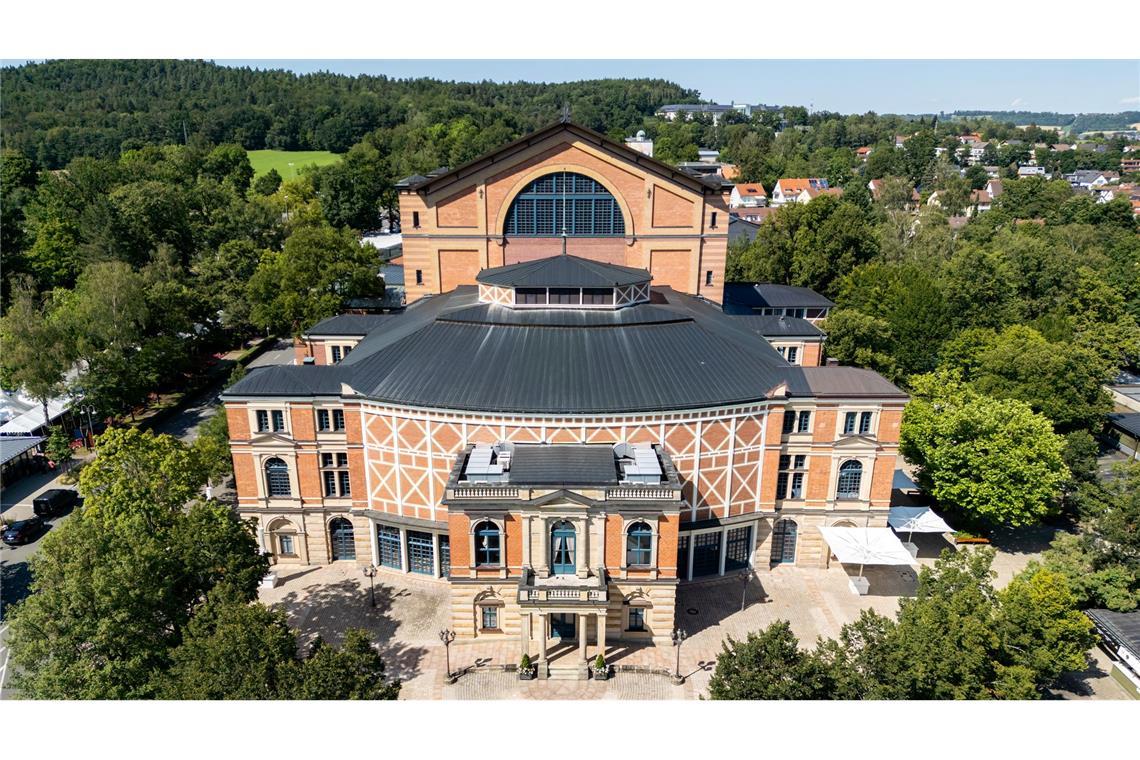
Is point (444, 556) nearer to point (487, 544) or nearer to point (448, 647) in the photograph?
point (448, 647)

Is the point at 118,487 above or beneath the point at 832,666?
above

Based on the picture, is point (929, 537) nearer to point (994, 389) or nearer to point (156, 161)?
point (994, 389)

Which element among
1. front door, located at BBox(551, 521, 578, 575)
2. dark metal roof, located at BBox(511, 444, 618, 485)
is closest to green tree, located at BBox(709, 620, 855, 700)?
front door, located at BBox(551, 521, 578, 575)

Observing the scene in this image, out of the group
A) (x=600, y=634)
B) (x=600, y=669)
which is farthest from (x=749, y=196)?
(x=600, y=669)

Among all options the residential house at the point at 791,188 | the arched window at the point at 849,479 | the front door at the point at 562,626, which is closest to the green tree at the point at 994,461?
the arched window at the point at 849,479

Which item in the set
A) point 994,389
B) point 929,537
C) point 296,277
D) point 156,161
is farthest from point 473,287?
point 156,161

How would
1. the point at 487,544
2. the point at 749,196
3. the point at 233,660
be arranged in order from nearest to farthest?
the point at 233,660, the point at 487,544, the point at 749,196

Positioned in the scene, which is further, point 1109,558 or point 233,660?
point 1109,558

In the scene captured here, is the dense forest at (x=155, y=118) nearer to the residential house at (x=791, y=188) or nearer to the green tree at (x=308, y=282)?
the residential house at (x=791, y=188)
